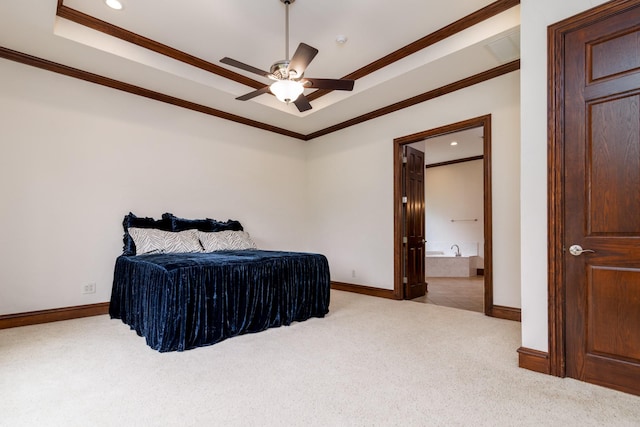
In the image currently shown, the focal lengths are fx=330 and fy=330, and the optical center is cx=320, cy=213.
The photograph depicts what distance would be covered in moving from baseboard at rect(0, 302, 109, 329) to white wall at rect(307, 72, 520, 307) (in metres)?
3.43

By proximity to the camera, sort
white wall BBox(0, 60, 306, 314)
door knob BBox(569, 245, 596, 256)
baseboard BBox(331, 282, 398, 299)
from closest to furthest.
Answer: door knob BBox(569, 245, 596, 256), white wall BBox(0, 60, 306, 314), baseboard BBox(331, 282, 398, 299)

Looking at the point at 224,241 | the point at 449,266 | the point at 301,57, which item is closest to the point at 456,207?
the point at 449,266

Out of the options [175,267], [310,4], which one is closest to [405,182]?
[310,4]

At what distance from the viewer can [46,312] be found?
356 centimetres

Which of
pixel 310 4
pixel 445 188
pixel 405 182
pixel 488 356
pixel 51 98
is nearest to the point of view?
pixel 488 356

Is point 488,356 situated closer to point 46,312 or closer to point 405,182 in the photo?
point 405,182

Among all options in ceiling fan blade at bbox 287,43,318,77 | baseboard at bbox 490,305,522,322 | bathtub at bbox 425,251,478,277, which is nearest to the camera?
ceiling fan blade at bbox 287,43,318,77

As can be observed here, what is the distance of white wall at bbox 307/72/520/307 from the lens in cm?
376

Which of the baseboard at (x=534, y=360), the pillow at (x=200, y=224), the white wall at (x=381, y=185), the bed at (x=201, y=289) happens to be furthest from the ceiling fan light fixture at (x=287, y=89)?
the baseboard at (x=534, y=360)

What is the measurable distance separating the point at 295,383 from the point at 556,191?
219cm

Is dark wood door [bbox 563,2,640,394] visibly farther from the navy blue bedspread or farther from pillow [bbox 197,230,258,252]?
pillow [bbox 197,230,258,252]

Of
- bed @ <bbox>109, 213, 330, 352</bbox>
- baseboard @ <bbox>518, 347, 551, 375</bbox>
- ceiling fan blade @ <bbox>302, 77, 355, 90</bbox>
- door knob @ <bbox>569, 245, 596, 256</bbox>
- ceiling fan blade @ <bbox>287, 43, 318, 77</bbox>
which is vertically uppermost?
ceiling fan blade @ <bbox>287, 43, 318, 77</bbox>

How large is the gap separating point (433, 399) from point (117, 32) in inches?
171

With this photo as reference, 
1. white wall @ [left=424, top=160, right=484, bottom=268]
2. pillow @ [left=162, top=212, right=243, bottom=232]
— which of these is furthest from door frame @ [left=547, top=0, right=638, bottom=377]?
white wall @ [left=424, top=160, right=484, bottom=268]
